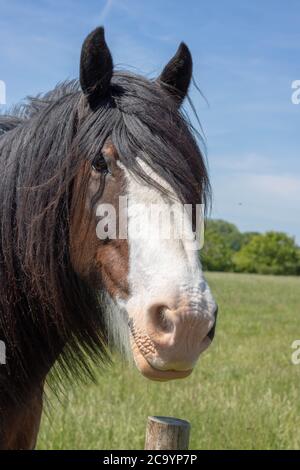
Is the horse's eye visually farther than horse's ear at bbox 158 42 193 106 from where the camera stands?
No

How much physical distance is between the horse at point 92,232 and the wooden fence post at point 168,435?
38 cm

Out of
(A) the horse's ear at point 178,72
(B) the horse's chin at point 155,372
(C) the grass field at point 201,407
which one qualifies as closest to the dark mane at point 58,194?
(A) the horse's ear at point 178,72

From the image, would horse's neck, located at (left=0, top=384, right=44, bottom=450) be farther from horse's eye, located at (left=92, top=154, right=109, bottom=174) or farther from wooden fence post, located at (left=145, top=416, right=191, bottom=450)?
horse's eye, located at (left=92, top=154, right=109, bottom=174)

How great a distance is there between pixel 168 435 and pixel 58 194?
111cm

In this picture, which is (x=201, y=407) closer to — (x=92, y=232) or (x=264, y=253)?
(x=92, y=232)

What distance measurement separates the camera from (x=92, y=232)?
2332 millimetres

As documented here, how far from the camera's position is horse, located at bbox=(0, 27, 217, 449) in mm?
2027

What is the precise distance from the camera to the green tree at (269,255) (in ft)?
267

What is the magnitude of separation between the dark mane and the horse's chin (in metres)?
0.41

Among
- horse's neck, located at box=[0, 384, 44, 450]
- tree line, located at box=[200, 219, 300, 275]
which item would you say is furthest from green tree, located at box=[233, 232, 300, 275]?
horse's neck, located at box=[0, 384, 44, 450]

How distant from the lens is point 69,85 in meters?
2.86

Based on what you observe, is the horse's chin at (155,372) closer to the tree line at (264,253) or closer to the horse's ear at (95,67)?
the horse's ear at (95,67)
